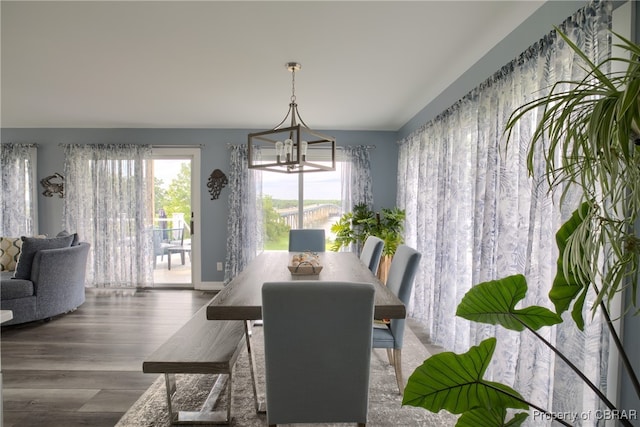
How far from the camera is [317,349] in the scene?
1632 millimetres

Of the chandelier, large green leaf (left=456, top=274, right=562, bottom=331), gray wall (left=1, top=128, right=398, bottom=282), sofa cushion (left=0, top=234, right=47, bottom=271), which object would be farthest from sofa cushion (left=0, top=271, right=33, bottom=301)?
large green leaf (left=456, top=274, right=562, bottom=331)

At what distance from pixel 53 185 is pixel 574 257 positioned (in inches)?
262

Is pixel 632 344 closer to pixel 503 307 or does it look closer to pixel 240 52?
pixel 503 307

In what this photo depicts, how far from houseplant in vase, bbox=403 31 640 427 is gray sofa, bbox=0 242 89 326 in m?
4.28

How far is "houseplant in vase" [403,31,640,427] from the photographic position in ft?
2.53

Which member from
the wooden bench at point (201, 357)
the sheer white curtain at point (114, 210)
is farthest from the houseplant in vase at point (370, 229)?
the sheer white curtain at point (114, 210)

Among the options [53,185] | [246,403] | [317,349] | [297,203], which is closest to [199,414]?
[246,403]

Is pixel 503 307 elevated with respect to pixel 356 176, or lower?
lower

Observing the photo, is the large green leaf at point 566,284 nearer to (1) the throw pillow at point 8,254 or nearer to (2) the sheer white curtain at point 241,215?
(2) the sheer white curtain at point 241,215

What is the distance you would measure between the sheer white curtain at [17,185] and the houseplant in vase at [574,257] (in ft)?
21.3

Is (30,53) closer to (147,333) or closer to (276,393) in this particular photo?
(147,333)

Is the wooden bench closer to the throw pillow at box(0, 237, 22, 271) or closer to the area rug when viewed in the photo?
the area rug

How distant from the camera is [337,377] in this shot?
5.48ft

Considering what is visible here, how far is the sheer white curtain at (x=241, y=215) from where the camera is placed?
5.43m
